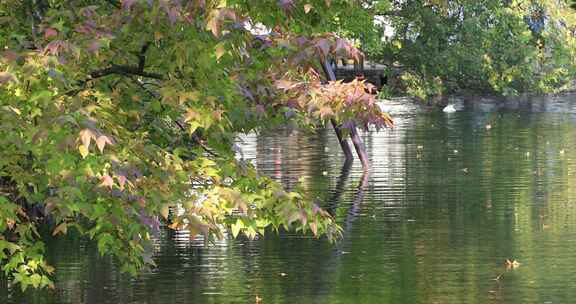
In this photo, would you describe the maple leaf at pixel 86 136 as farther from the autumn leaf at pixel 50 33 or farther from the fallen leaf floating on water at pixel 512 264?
the fallen leaf floating on water at pixel 512 264

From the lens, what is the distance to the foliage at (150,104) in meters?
10.1

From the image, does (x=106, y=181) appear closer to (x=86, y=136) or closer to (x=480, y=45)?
(x=86, y=136)

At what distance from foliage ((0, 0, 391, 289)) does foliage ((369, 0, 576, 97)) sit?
44.8 meters

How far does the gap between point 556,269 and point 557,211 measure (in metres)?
6.03

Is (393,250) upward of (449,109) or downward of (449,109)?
downward

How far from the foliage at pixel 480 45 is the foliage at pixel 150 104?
147ft

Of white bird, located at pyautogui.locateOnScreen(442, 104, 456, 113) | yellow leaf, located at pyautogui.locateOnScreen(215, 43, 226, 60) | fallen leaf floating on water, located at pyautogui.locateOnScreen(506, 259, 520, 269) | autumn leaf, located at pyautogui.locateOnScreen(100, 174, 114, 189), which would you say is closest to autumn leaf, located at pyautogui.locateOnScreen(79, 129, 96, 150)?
autumn leaf, located at pyautogui.locateOnScreen(100, 174, 114, 189)

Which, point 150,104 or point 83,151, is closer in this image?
point 83,151

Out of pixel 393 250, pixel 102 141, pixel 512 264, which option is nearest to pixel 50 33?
pixel 102 141

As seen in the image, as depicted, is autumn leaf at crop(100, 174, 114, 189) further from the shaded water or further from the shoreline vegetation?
the shaded water

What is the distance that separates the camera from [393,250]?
62.0ft

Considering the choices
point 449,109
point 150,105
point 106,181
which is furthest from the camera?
point 449,109

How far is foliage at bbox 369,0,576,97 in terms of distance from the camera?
60.3 metres

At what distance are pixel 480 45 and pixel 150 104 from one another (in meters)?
50.4
